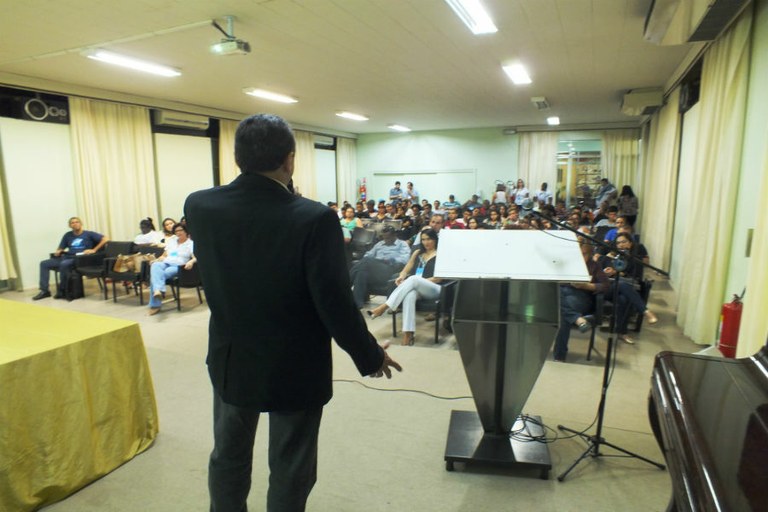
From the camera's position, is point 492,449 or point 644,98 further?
point 644,98

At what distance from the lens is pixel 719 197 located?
3.47m

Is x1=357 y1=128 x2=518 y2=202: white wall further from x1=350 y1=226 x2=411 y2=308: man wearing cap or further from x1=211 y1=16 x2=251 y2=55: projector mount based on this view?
x1=211 y1=16 x2=251 y2=55: projector mount

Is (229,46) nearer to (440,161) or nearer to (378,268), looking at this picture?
(378,268)

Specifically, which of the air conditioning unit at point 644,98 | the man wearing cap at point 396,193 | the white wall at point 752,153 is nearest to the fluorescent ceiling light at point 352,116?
the man wearing cap at point 396,193

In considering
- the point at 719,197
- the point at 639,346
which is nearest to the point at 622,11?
the point at 719,197

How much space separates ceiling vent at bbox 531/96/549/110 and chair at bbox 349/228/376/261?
12.6ft

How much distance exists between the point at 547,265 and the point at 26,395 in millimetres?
2199

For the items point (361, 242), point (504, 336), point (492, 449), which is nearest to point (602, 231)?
point (361, 242)

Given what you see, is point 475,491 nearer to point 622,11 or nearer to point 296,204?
point 296,204

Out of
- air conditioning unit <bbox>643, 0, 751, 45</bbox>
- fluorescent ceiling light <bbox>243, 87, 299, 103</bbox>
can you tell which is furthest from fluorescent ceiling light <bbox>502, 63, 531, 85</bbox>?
fluorescent ceiling light <bbox>243, 87, 299, 103</bbox>

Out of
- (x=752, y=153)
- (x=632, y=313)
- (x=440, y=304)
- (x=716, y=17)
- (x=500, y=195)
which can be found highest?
(x=716, y=17)

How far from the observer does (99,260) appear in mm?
5793

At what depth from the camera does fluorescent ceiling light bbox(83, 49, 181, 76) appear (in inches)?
189

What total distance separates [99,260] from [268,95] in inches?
141
